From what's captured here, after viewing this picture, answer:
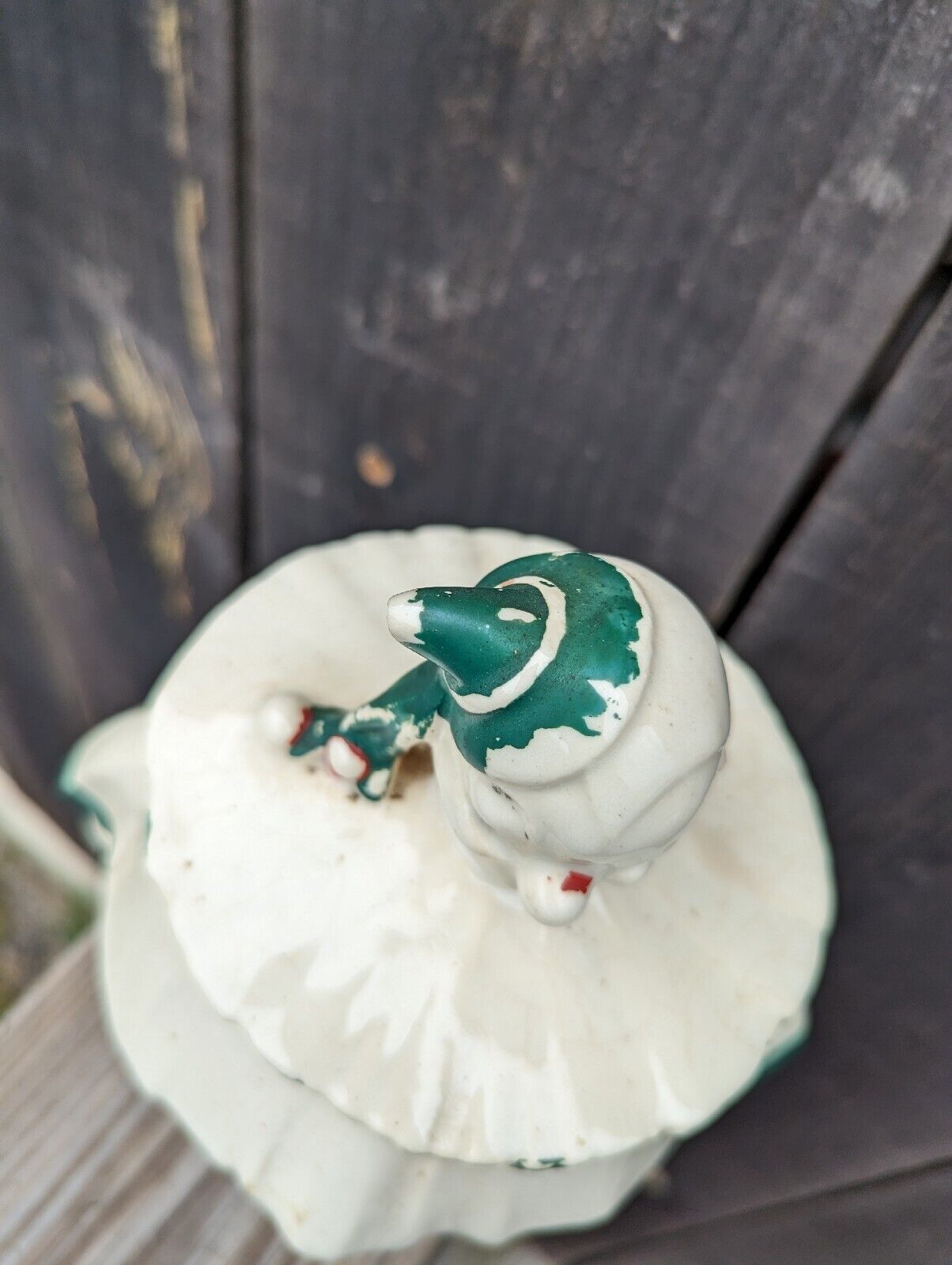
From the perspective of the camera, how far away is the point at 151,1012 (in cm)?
41

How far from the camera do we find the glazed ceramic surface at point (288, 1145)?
0.38m

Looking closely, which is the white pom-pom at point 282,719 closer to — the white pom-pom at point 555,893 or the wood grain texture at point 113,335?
the white pom-pom at point 555,893

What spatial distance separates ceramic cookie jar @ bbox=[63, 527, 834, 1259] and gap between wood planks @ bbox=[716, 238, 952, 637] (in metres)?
0.06

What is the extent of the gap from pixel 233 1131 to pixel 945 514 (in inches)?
16.0

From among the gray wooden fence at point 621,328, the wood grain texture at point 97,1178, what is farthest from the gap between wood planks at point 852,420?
the wood grain texture at point 97,1178

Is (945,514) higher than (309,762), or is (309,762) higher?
(945,514)

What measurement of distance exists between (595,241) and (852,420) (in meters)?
0.14

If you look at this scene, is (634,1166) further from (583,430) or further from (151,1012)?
(583,430)

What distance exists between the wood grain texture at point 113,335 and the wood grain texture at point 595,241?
1.5 inches

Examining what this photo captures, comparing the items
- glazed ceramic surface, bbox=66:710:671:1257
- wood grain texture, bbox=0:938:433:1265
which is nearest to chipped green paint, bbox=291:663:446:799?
glazed ceramic surface, bbox=66:710:671:1257

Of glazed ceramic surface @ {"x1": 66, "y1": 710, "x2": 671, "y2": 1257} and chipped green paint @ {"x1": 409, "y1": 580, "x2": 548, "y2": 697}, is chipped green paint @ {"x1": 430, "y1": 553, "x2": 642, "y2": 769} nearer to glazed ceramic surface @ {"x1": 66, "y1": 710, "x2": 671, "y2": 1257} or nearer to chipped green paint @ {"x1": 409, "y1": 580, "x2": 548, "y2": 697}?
chipped green paint @ {"x1": 409, "y1": 580, "x2": 548, "y2": 697}

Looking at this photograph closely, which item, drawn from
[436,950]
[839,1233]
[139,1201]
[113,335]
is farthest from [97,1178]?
[113,335]

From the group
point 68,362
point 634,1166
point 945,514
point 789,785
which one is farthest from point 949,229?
point 68,362

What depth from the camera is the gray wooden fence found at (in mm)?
349
